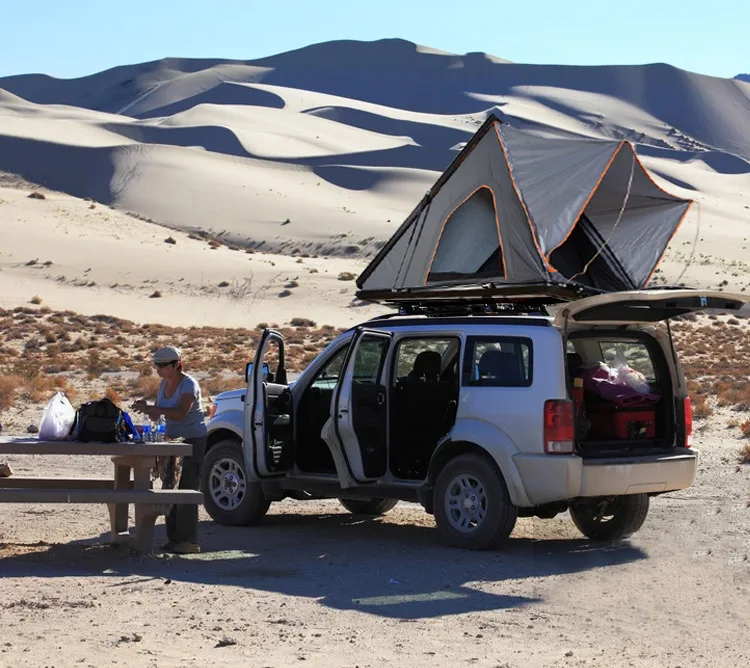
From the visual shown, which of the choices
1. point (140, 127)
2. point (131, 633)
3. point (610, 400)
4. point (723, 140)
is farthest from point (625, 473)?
point (723, 140)

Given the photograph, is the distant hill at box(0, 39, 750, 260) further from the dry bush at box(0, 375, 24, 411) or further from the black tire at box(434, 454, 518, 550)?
the black tire at box(434, 454, 518, 550)

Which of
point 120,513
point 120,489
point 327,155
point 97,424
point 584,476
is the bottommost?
point 120,513

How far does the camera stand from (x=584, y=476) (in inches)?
402

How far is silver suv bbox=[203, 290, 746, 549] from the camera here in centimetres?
1032

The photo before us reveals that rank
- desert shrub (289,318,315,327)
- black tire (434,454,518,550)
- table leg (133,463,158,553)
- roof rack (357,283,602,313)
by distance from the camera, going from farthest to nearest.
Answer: desert shrub (289,318,315,327) → roof rack (357,283,602,313) → black tire (434,454,518,550) → table leg (133,463,158,553)

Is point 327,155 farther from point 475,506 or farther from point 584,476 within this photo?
point 584,476

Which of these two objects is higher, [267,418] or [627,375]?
[627,375]

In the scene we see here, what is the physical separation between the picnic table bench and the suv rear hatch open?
10.2ft

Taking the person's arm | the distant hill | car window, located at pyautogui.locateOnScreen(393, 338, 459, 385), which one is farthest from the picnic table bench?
the distant hill

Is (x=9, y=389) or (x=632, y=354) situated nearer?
(x=632, y=354)

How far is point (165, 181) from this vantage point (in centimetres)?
9738

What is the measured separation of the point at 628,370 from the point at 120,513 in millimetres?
4197

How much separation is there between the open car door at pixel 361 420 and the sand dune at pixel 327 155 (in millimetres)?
39802

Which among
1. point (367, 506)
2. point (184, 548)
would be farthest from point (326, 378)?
point (184, 548)
